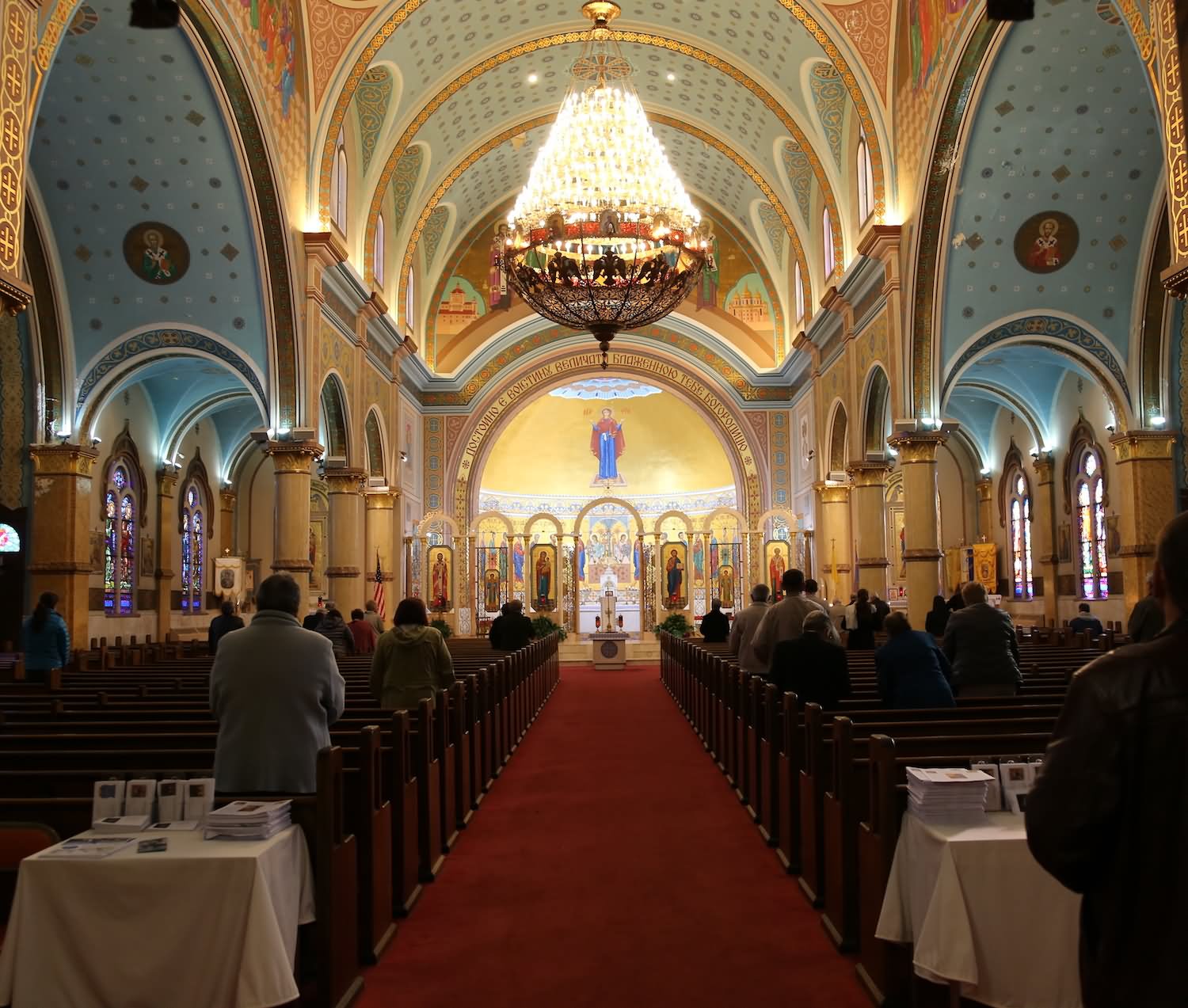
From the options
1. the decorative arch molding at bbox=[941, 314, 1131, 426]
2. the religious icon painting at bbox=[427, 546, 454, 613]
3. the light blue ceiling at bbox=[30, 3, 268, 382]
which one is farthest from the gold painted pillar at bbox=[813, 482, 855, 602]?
the light blue ceiling at bbox=[30, 3, 268, 382]

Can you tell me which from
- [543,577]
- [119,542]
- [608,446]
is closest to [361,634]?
[119,542]

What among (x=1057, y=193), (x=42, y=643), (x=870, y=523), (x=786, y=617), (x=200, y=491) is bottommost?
(x=42, y=643)

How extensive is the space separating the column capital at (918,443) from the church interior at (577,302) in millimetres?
103

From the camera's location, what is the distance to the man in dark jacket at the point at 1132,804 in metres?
2.01

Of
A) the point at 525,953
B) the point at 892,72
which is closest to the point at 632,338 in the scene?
the point at 892,72

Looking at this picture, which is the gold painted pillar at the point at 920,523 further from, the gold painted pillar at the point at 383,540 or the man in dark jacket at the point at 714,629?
the gold painted pillar at the point at 383,540

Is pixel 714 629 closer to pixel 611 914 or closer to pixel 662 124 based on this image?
pixel 662 124

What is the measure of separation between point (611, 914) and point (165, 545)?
19.8 metres

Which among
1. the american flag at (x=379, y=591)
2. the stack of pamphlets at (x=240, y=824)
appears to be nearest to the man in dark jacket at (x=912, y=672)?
the stack of pamphlets at (x=240, y=824)

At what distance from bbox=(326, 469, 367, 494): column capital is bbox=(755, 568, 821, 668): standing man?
498 inches

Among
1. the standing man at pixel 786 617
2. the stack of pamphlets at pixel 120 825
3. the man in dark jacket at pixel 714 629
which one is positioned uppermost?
the standing man at pixel 786 617

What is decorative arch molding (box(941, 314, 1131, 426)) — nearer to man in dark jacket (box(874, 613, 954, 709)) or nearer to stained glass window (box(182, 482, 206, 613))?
man in dark jacket (box(874, 613, 954, 709))

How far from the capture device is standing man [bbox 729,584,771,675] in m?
10.0

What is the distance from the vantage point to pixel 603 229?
14086mm
